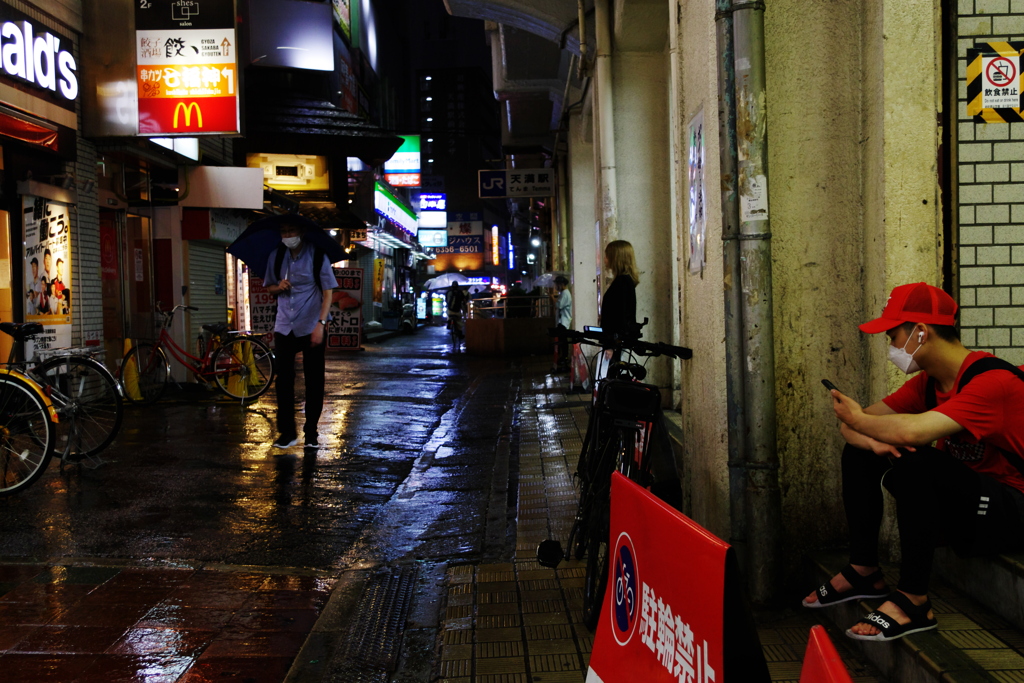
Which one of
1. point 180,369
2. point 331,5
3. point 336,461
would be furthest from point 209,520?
point 331,5

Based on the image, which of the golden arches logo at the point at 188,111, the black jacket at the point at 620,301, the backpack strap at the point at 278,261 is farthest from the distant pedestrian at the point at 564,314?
the black jacket at the point at 620,301

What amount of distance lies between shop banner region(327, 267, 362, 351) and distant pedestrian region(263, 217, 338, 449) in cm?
1009

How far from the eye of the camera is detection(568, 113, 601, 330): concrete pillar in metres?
13.5

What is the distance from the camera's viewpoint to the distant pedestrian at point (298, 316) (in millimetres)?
7777

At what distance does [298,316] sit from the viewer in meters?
7.79

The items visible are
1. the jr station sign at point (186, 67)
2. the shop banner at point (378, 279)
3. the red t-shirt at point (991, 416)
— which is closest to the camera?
the red t-shirt at point (991, 416)

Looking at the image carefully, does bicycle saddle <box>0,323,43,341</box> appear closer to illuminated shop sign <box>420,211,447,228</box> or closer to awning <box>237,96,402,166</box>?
awning <box>237,96,402,166</box>

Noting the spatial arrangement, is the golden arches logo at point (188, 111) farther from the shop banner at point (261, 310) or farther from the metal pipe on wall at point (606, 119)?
the metal pipe on wall at point (606, 119)

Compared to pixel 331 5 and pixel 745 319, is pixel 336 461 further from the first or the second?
pixel 331 5

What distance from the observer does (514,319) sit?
20891mm

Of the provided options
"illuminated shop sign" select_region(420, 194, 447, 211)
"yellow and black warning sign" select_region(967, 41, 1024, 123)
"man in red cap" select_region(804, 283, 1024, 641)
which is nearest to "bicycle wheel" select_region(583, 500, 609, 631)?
"man in red cap" select_region(804, 283, 1024, 641)

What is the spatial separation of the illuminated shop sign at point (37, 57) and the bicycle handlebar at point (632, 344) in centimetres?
780

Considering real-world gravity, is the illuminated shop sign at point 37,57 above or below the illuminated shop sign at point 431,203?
below

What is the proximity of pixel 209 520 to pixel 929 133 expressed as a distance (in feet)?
15.5
